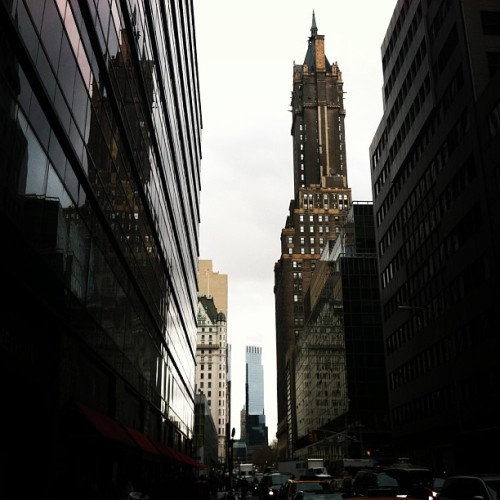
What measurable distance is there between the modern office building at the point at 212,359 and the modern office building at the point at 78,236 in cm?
12670

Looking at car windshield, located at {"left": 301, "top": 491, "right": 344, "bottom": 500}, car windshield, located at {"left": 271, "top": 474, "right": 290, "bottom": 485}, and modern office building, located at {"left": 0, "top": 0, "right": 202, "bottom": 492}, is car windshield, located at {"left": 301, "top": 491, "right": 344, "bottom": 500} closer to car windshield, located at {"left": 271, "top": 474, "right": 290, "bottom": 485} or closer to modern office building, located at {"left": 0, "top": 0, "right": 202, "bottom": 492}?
modern office building, located at {"left": 0, "top": 0, "right": 202, "bottom": 492}

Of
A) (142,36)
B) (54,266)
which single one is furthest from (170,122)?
(54,266)

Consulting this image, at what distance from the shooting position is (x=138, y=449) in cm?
2608

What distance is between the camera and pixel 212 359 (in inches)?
6870

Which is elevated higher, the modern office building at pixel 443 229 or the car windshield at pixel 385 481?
the modern office building at pixel 443 229

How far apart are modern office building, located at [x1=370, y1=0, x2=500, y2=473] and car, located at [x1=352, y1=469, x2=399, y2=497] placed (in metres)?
15.3

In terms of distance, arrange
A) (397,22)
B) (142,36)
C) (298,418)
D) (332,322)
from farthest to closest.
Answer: (298,418) → (332,322) → (397,22) → (142,36)

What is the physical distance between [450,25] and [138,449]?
3953 cm

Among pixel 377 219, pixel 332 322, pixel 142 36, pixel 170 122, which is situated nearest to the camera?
pixel 142 36

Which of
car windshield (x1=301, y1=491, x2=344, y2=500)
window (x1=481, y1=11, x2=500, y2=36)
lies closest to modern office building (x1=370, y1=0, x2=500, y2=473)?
window (x1=481, y1=11, x2=500, y2=36)

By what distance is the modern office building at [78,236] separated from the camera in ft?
47.1

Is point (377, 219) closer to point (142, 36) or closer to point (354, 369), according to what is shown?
point (354, 369)

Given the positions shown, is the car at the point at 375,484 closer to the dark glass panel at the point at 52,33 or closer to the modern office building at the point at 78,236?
the modern office building at the point at 78,236

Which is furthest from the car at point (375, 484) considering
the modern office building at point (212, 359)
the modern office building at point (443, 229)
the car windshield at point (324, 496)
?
the modern office building at point (212, 359)
